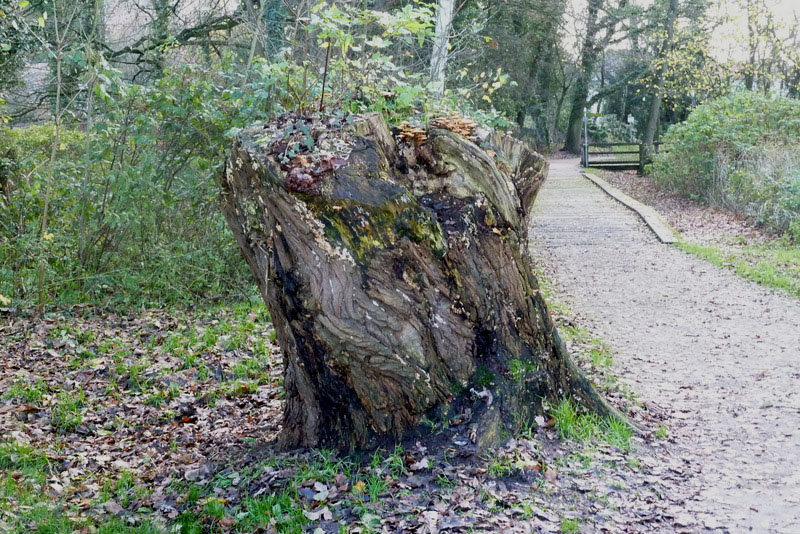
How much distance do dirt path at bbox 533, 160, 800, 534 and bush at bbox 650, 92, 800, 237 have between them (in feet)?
8.03

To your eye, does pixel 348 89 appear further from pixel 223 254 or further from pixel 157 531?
pixel 223 254

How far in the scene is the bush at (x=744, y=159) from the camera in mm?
13500

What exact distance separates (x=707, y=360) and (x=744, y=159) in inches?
424

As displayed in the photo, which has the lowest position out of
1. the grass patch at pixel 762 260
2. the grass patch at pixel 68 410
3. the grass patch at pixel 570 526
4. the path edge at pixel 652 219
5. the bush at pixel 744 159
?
the grass patch at pixel 68 410

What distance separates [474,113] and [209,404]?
327 centimetres

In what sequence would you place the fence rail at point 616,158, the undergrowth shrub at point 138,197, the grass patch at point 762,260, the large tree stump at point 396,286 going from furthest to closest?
the fence rail at point 616,158
the grass patch at point 762,260
the undergrowth shrub at point 138,197
the large tree stump at point 396,286

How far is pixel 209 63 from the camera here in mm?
9070

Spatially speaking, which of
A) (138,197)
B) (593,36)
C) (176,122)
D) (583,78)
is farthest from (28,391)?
(583,78)

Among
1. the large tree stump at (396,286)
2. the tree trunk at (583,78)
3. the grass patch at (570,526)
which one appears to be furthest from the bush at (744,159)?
the tree trunk at (583,78)

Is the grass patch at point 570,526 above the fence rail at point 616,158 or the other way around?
the other way around

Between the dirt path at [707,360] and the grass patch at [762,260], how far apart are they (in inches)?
9.2

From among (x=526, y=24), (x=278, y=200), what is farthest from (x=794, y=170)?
(x=526, y=24)

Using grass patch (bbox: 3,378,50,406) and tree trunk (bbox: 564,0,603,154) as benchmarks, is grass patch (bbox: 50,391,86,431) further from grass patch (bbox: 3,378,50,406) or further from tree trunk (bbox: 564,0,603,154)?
tree trunk (bbox: 564,0,603,154)

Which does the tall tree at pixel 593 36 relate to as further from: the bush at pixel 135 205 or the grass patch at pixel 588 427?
the grass patch at pixel 588 427
